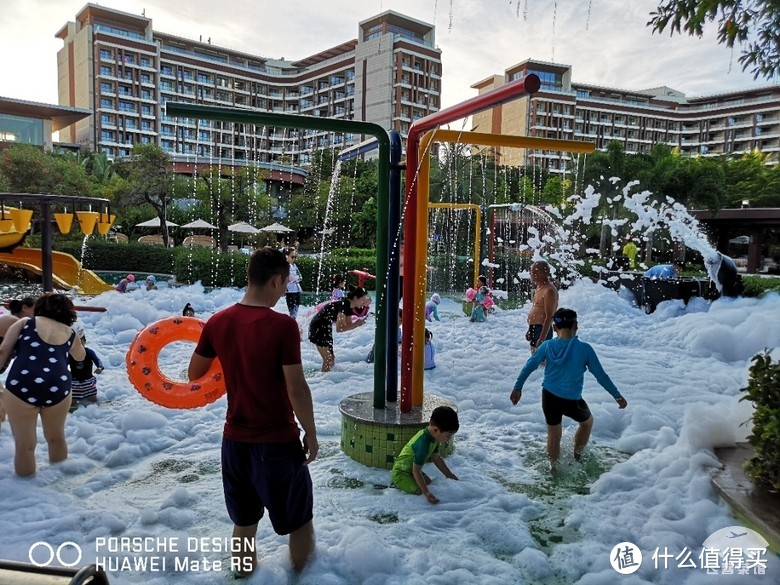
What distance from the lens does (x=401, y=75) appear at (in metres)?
70.2

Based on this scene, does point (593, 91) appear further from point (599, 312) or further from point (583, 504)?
point (583, 504)

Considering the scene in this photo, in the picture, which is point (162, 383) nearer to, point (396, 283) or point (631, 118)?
point (396, 283)

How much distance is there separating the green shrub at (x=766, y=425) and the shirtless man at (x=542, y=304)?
2.94 metres

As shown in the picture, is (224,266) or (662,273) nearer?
(662,273)

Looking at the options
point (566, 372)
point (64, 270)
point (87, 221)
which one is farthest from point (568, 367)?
point (64, 270)

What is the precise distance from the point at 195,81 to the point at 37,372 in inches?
3380

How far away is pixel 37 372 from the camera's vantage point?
15.2 ft

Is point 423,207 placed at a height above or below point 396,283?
above

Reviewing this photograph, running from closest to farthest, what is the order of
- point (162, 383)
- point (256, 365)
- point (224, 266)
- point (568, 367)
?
point (256, 365), point (568, 367), point (162, 383), point (224, 266)

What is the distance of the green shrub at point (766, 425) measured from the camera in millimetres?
3566

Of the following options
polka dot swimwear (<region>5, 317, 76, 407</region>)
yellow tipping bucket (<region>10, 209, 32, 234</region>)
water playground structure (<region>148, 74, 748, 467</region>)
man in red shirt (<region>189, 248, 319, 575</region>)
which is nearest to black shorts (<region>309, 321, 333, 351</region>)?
water playground structure (<region>148, 74, 748, 467</region>)

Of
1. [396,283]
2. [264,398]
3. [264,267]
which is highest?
[264,267]

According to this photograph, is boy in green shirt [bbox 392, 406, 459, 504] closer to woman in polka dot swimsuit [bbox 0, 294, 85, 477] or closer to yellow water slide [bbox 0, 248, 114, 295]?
woman in polka dot swimsuit [bbox 0, 294, 85, 477]

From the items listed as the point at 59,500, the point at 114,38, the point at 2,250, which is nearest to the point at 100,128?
the point at 114,38
